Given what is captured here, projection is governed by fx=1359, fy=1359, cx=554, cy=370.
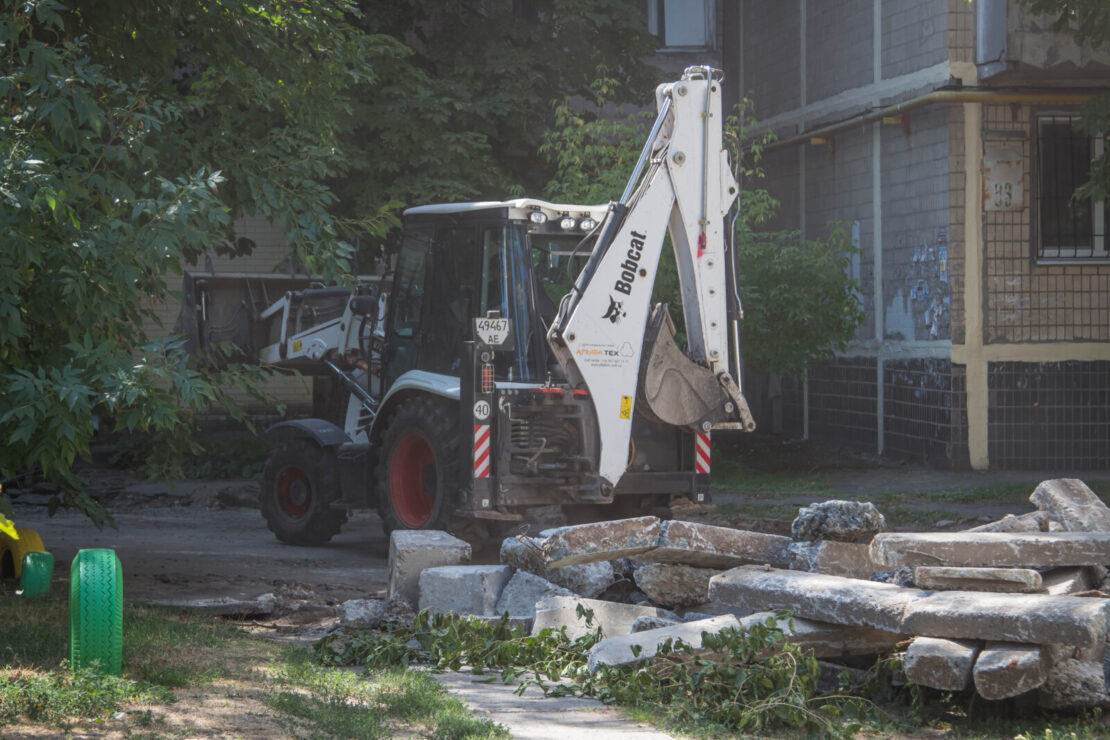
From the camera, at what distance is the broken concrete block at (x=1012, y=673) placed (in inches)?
219

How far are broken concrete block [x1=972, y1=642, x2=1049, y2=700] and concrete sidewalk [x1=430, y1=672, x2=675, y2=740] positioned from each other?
1.31 metres

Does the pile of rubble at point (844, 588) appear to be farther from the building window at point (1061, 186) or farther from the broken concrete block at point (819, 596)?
the building window at point (1061, 186)

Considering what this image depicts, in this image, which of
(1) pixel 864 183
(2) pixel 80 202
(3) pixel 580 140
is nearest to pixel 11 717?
(2) pixel 80 202

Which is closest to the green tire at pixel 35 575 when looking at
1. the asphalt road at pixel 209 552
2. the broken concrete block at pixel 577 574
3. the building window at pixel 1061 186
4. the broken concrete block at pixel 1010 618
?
the asphalt road at pixel 209 552

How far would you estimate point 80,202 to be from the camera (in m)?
7.64

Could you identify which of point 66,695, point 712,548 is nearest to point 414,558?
point 712,548

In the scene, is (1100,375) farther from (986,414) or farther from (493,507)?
(493,507)

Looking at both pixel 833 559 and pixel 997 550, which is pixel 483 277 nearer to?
pixel 833 559

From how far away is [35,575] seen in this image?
8156 millimetres

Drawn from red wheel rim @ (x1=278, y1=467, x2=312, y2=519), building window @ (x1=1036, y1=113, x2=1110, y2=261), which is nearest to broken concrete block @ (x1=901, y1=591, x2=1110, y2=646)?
red wheel rim @ (x1=278, y1=467, x2=312, y2=519)

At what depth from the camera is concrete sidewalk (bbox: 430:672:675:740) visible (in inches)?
223

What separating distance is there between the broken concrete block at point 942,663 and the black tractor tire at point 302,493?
22.7 ft

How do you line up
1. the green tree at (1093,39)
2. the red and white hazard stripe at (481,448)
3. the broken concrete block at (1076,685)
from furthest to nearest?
the green tree at (1093,39) → the red and white hazard stripe at (481,448) → the broken concrete block at (1076,685)

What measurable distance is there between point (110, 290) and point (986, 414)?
10.9 m
